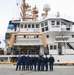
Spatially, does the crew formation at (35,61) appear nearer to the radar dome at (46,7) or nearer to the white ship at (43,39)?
the white ship at (43,39)

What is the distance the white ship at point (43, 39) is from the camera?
103ft

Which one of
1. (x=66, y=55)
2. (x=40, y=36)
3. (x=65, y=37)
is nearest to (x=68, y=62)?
(x=66, y=55)

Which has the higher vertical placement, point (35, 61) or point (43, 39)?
point (43, 39)

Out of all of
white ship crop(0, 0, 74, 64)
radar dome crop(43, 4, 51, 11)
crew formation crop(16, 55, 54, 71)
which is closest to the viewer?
crew formation crop(16, 55, 54, 71)

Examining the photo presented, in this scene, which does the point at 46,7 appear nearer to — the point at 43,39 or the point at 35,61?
the point at 43,39

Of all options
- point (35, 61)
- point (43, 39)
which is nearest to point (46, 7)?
point (43, 39)

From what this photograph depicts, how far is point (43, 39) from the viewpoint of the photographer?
31547 mm

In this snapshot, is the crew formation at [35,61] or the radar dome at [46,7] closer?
the crew formation at [35,61]

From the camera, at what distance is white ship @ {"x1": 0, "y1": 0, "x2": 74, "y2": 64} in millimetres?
31384

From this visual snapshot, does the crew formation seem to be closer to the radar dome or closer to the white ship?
the white ship

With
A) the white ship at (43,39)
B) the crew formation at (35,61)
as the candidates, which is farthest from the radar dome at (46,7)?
the crew formation at (35,61)

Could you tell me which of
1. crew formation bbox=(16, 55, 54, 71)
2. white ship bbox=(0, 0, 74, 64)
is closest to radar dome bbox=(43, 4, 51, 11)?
white ship bbox=(0, 0, 74, 64)

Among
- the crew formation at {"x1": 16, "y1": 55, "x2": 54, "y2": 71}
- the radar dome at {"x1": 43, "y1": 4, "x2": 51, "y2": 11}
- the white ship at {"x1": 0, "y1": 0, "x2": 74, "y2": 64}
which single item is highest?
the radar dome at {"x1": 43, "y1": 4, "x2": 51, "y2": 11}

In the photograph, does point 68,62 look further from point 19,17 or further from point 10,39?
point 19,17
